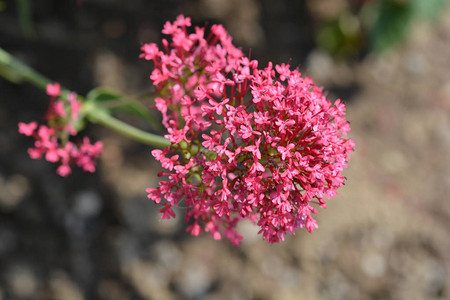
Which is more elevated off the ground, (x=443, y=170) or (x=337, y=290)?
(x=443, y=170)

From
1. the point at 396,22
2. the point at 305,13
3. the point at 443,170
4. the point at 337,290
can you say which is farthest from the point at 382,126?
the point at 337,290

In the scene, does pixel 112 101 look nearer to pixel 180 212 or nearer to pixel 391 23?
pixel 180 212

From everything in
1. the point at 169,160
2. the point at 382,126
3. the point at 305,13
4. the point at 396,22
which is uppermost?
the point at 305,13

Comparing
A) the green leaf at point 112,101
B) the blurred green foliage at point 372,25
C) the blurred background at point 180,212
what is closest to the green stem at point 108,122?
the green leaf at point 112,101

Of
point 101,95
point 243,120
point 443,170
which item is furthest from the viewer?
point 443,170

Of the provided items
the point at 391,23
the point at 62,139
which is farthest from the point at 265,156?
the point at 391,23

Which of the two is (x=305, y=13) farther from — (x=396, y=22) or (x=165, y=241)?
(x=165, y=241)

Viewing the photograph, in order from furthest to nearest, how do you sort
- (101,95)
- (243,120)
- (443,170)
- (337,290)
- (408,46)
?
(408,46) → (443,170) → (337,290) → (101,95) → (243,120)
